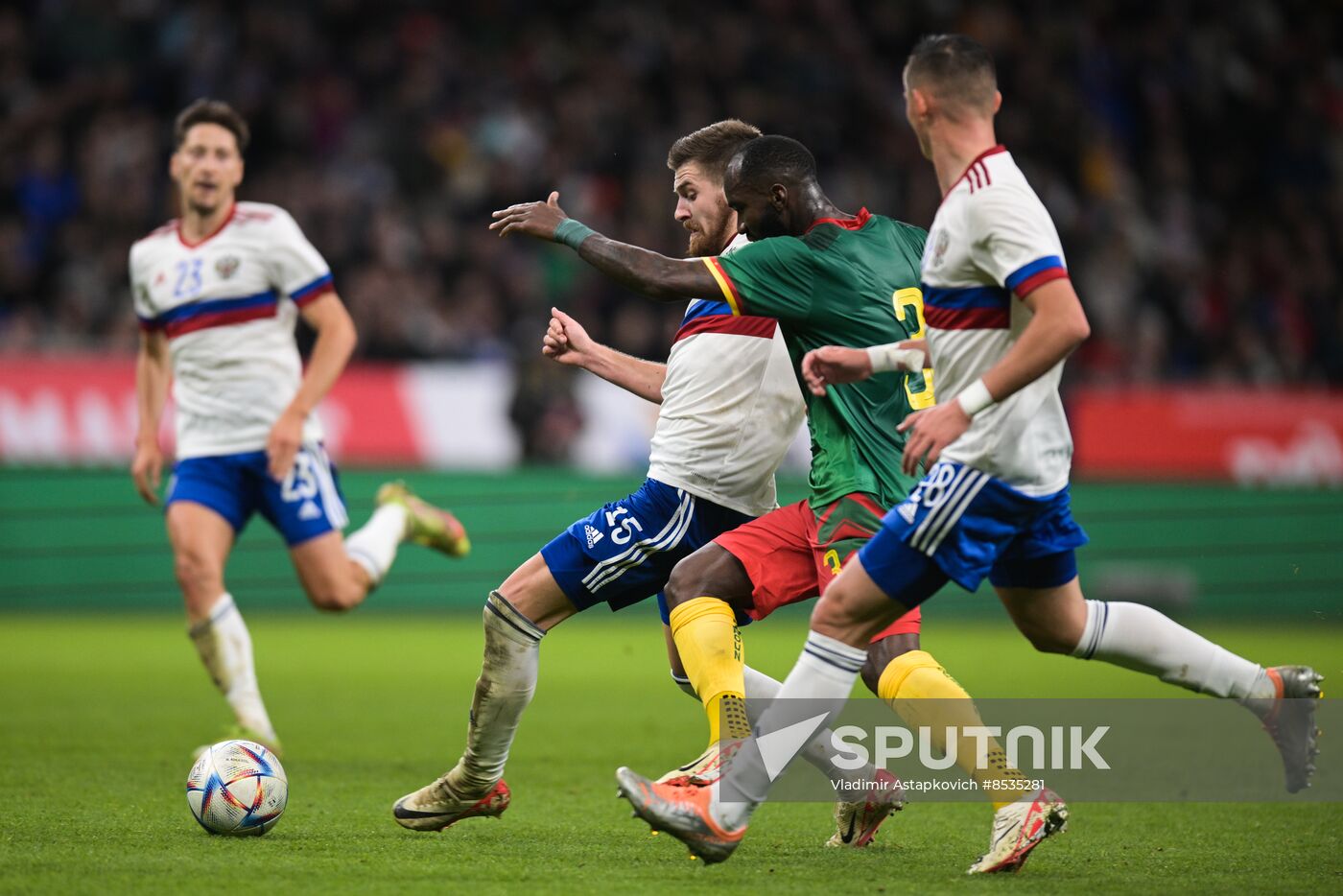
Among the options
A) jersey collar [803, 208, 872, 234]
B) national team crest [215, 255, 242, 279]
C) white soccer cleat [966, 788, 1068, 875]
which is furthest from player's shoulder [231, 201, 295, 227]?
white soccer cleat [966, 788, 1068, 875]

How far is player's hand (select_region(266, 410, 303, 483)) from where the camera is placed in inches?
312

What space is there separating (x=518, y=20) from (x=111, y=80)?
5.03m

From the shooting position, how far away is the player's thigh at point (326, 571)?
834cm

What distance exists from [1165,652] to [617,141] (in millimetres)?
14771

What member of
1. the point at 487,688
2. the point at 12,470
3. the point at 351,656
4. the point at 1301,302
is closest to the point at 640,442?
the point at 351,656

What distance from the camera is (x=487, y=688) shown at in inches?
238

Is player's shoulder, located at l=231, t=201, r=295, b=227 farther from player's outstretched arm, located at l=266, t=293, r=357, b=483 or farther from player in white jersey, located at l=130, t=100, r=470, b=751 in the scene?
player's outstretched arm, located at l=266, t=293, r=357, b=483

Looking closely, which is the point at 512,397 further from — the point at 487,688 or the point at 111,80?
the point at 487,688

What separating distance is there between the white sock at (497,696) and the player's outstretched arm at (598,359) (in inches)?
34.9

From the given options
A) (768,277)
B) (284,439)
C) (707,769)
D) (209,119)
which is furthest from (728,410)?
(209,119)

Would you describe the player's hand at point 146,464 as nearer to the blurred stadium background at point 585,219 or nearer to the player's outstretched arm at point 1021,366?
the player's outstretched arm at point 1021,366

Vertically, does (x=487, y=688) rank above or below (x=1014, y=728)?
above

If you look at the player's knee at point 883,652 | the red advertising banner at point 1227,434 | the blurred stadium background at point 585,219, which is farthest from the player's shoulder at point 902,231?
the red advertising banner at point 1227,434

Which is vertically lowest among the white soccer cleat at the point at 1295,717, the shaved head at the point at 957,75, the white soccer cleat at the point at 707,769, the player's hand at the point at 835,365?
the white soccer cleat at the point at 707,769
